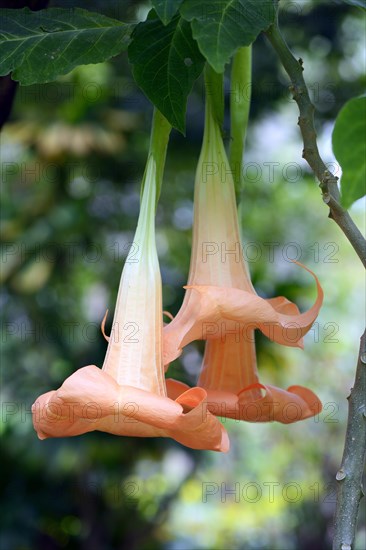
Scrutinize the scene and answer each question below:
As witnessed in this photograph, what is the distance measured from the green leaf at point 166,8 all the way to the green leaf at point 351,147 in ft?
0.44

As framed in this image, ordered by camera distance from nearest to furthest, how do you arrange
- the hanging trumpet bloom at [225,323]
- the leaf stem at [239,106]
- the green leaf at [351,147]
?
the green leaf at [351,147] → the hanging trumpet bloom at [225,323] → the leaf stem at [239,106]

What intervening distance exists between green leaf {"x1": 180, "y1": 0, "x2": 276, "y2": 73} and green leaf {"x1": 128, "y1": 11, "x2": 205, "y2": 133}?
0.07 meters

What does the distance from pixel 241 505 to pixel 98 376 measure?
12.1ft

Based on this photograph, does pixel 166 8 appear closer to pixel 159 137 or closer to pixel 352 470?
pixel 159 137

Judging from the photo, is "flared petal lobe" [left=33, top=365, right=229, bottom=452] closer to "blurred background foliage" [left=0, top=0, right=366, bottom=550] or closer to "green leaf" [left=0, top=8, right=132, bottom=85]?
"green leaf" [left=0, top=8, right=132, bottom=85]

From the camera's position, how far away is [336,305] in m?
4.84

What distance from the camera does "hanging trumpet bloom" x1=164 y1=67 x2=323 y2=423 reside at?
0.56 m

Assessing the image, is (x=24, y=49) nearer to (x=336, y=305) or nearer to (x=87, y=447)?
(x=87, y=447)

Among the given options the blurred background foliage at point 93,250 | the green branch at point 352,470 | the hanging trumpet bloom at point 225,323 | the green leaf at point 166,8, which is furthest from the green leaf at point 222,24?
the blurred background foliage at point 93,250

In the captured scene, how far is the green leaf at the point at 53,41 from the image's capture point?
1.98 ft

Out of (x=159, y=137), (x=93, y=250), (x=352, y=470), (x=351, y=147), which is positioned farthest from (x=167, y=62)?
(x=93, y=250)

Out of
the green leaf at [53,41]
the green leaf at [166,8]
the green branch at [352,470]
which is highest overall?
the green leaf at [53,41]

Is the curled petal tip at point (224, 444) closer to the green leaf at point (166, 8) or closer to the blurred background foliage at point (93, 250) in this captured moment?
the green leaf at point (166, 8)

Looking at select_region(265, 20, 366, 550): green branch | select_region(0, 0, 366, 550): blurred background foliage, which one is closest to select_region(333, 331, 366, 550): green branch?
select_region(265, 20, 366, 550): green branch
